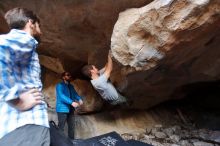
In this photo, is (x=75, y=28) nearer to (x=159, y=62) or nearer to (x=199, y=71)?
(x=159, y=62)

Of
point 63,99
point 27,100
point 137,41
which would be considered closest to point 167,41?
point 137,41

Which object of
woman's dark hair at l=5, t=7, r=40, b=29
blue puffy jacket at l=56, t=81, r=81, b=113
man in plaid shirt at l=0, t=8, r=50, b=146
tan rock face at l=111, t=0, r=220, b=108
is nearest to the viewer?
man in plaid shirt at l=0, t=8, r=50, b=146

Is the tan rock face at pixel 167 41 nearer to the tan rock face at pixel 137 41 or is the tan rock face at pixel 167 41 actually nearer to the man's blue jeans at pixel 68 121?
the tan rock face at pixel 137 41

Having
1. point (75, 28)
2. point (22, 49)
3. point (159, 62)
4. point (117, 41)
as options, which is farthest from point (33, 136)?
point (75, 28)

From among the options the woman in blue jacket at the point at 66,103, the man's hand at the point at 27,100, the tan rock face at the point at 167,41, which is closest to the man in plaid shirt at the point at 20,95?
the man's hand at the point at 27,100

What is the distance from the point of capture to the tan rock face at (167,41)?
221 cm

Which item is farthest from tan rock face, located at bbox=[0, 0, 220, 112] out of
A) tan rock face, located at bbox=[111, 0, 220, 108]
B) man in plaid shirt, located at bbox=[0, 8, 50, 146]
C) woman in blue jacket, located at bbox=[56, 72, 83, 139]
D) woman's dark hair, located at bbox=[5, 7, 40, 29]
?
man in plaid shirt, located at bbox=[0, 8, 50, 146]

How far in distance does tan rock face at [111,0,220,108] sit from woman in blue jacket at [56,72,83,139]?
1.74 feet

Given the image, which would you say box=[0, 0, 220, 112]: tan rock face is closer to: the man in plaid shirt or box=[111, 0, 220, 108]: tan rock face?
box=[111, 0, 220, 108]: tan rock face

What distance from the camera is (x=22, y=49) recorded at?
1213mm

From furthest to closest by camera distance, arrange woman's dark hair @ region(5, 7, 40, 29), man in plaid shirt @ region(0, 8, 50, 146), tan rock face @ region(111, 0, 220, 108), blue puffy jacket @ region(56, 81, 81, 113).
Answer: blue puffy jacket @ region(56, 81, 81, 113), tan rock face @ region(111, 0, 220, 108), woman's dark hair @ region(5, 7, 40, 29), man in plaid shirt @ region(0, 8, 50, 146)

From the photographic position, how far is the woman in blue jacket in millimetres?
3161

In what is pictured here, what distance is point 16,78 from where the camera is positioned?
121cm

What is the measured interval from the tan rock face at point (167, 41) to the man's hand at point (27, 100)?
4.21 feet
